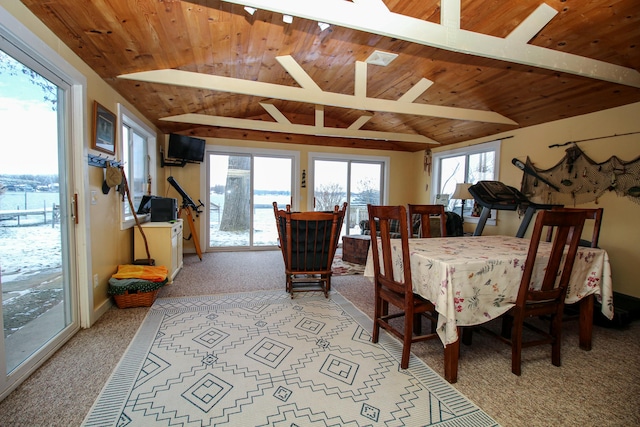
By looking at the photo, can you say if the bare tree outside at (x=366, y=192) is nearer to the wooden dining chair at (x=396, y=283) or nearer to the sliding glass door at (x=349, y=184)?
the sliding glass door at (x=349, y=184)

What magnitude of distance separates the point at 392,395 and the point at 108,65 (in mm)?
3447

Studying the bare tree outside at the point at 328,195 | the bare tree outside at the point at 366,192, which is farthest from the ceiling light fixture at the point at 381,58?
the bare tree outside at the point at 366,192

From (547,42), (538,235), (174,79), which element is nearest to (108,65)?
(174,79)

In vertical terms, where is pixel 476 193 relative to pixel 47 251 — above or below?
above

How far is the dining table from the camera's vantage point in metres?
1.71

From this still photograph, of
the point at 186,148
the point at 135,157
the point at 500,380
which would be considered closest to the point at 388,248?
the point at 500,380

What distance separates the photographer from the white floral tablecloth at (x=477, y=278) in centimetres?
170

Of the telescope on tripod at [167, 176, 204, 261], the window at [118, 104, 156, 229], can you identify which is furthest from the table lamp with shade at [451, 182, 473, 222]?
the window at [118, 104, 156, 229]

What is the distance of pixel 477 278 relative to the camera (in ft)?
5.81

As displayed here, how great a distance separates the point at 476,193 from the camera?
11.3 ft

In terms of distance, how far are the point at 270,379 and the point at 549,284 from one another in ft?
6.24

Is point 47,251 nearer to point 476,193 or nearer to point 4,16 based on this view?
point 4,16

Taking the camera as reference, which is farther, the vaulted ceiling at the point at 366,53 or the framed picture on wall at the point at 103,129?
the framed picture on wall at the point at 103,129

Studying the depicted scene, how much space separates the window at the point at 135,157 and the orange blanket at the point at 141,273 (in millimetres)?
495
